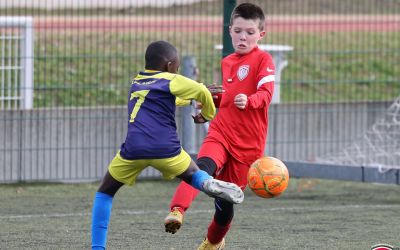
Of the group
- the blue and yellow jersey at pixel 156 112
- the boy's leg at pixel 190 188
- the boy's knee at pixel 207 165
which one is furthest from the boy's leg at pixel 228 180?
the blue and yellow jersey at pixel 156 112

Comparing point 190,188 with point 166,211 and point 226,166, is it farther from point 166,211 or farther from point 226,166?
point 166,211

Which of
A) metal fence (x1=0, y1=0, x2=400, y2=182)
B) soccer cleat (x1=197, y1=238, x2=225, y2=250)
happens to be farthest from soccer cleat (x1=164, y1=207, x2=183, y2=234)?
metal fence (x1=0, y1=0, x2=400, y2=182)

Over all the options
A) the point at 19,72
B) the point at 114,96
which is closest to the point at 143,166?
the point at 19,72

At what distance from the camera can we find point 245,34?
27.6 ft

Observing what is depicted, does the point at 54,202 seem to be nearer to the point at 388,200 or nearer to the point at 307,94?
the point at 388,200

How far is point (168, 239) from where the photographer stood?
30.7ft

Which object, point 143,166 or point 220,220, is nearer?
point 143,166

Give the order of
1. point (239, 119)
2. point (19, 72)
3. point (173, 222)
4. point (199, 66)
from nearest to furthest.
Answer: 1. point (173, 222)
2. point (239, 119)
3. point (19, 72)
4. point (199, 66)

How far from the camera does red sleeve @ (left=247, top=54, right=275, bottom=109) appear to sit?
799 cm

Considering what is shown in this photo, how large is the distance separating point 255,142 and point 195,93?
97 cm

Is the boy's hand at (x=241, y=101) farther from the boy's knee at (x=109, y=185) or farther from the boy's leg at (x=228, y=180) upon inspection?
the boy's knee at (x=109, y=185)

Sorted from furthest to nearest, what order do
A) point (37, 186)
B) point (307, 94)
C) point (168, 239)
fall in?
point (307, 94), point (37, 186), point (168, 239)

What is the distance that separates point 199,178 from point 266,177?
0.63m

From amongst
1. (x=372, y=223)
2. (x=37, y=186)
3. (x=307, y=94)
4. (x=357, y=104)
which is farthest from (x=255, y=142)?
(x=307, y=94)
